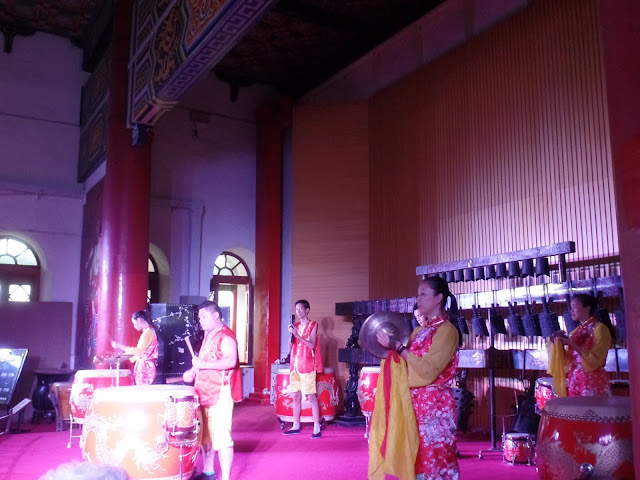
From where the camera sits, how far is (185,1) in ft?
19.3

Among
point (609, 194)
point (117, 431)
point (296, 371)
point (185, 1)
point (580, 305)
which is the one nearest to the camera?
point (117, 431)

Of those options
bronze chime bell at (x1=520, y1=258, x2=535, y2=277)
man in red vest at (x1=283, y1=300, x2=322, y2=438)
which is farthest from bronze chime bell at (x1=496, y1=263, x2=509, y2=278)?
man in red vest at (x1=283, y1=300, x2=322, y2=438)

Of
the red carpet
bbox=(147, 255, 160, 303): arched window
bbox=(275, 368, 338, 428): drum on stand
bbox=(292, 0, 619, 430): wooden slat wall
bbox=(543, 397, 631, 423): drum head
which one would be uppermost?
bbox=(292, 0, 619, 430): wooden slat wall

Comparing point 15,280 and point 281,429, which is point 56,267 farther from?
point 281,429

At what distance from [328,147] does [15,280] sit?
15.5 ft

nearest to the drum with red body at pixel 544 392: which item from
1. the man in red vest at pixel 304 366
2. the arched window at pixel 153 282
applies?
the man in red vest at pixel 304 366

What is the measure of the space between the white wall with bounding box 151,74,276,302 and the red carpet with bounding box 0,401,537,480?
3.21m

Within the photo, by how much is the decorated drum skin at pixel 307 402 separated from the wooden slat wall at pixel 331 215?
1.71 m

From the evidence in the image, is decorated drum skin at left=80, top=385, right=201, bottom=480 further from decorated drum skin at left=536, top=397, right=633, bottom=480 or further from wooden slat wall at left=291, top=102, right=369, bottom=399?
wooden slat wall at left=291, top=102, right=369, bottom=399

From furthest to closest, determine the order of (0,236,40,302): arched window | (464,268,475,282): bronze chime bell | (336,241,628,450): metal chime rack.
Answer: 1. (0,236,40,302): arched window
2. (464,268,475,282): bronze chime bell
3. (336,241,628,450): metal chime rack

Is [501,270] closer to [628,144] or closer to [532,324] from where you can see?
[532,324]

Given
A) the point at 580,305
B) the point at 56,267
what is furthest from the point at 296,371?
the point at 56,267

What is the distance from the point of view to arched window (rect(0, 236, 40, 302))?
8.55 m

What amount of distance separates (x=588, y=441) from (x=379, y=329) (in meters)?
0.89
